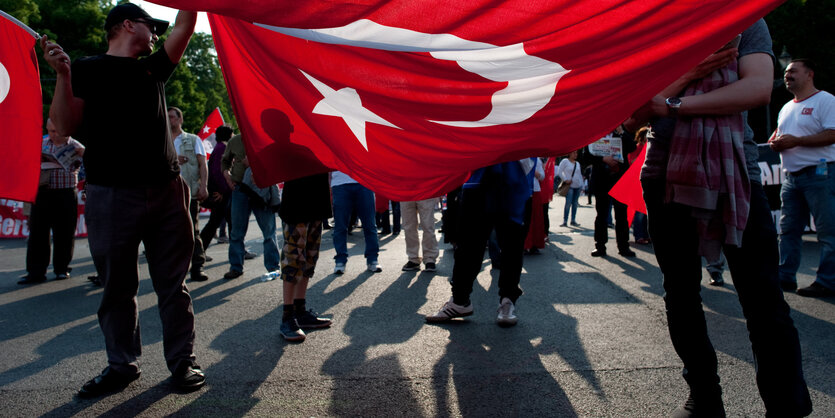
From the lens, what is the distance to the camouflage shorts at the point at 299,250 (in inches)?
168

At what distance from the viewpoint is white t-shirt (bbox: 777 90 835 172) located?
5.01 m

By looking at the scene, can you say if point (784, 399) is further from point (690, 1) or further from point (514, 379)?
point (690, 1)

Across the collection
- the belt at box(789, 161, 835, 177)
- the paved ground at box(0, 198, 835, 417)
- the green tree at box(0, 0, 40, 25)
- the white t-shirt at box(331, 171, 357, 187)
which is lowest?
the paved ground at box(0, 198, 835, 417)

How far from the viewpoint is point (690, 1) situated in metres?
2.18

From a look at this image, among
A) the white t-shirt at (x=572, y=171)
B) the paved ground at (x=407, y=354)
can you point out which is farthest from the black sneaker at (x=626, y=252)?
the white t-shirt at (x=572, y=171)

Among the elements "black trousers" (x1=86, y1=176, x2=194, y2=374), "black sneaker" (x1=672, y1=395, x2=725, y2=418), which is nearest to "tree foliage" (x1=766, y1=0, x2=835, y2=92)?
"black sneaker" (x1=672, y1=395, x2=725, y2=418)

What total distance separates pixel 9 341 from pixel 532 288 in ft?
15.3

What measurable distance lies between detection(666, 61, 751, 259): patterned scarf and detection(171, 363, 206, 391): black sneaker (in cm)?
267

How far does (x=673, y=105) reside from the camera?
2293 mm

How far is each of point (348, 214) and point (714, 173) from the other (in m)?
5.50

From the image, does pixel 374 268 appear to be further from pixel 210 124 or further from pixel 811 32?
pixel 811 32

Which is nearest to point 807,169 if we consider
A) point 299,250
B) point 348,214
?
point 299,250

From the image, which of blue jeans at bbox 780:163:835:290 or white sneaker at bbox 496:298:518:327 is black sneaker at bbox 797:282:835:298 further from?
white sneaker at bbox 496:298:518:327

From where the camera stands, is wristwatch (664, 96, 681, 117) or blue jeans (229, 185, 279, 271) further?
blue jeans (229, 185, 279, 271)
